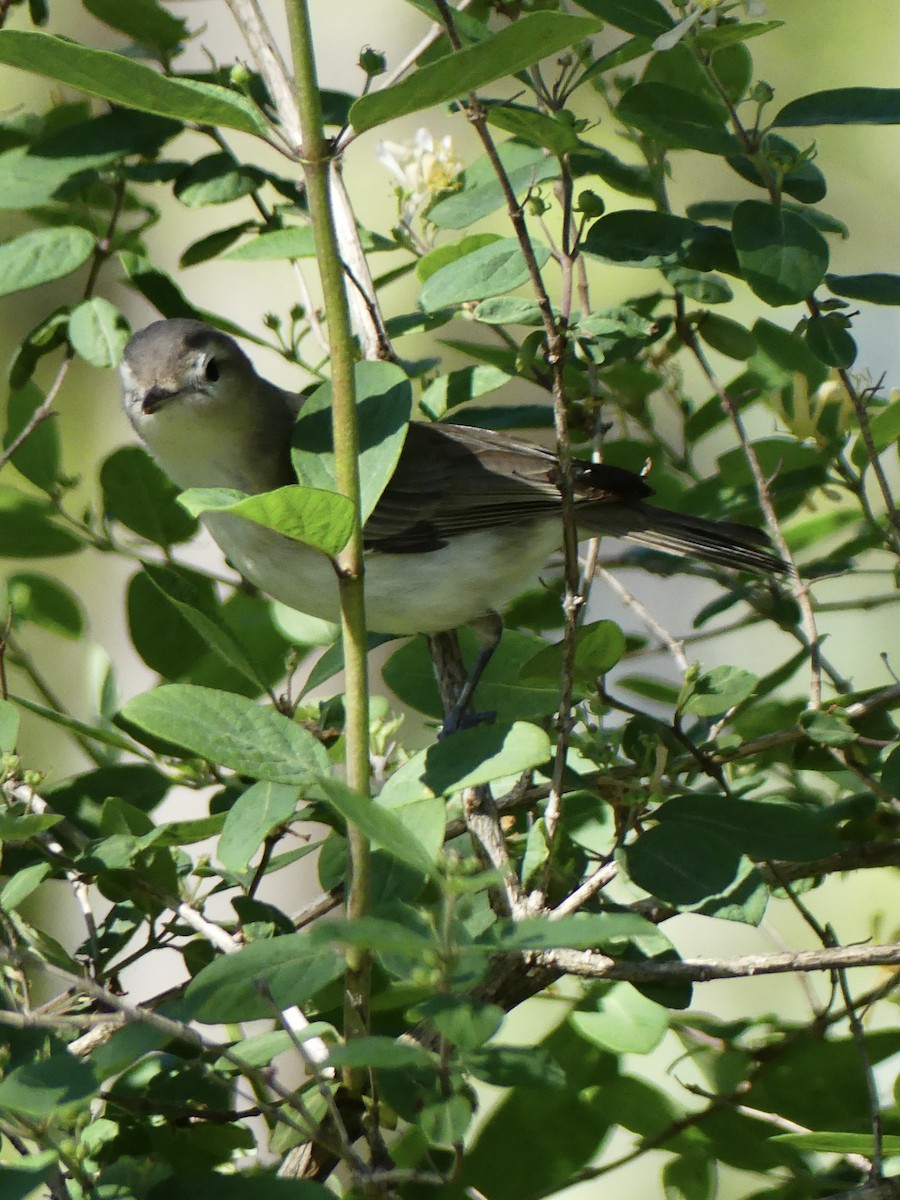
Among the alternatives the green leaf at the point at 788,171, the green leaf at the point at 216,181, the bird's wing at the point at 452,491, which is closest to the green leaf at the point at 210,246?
the green leaf at the point at 216,181

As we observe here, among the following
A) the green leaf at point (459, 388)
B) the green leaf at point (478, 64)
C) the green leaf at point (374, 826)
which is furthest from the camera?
the green leaf at point (459, 388)

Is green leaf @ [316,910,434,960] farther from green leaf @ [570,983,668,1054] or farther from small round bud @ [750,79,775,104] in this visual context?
small round bud @ [750,79,775,104]

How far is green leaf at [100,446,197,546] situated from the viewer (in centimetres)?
251

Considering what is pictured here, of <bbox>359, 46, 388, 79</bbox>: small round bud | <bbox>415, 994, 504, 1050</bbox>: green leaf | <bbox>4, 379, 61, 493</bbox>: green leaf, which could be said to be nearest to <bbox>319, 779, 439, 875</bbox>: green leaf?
<bbox>415, 994, 504, 1050</bbox>: green leaf

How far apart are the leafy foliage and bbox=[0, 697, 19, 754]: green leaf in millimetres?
71

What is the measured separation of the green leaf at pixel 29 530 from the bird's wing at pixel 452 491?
2.34 feet

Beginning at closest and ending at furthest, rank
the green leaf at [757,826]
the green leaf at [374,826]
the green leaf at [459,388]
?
the green leaf at [374,826], the green leaf at [757,826], the green leaf at [459,388]

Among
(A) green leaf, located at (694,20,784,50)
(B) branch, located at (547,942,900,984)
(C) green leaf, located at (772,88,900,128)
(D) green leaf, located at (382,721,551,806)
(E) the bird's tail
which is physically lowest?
(B) branch, located at (547,942,900,984)

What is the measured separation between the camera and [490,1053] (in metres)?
1.22

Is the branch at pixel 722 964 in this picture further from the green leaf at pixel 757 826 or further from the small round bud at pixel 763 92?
the small round bud at pixel 763 92

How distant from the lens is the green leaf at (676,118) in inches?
76.4

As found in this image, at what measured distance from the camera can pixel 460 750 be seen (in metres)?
1.53

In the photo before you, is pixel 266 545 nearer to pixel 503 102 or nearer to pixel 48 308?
pixel 503 102

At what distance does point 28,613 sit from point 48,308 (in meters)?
3.76
